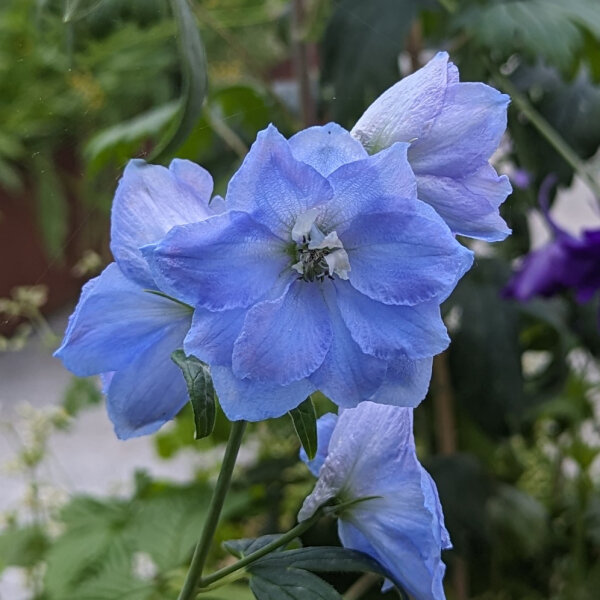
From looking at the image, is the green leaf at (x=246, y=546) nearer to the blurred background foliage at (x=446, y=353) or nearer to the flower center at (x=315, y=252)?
the flower center at (x=315, y=252)

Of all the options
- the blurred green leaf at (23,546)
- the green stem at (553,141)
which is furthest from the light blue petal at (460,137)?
the blurred green leaf at (23,546)

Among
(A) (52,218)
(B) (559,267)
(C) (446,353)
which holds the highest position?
(B) (559,267)

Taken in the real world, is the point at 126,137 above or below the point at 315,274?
below

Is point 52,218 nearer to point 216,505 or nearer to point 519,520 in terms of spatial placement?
point 519,520

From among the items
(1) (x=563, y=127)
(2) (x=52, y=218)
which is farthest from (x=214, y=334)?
(2) (x=52, y=218)

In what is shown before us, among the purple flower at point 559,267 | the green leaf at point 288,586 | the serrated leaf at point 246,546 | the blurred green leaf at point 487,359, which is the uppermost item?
the green leaf at point 288,586

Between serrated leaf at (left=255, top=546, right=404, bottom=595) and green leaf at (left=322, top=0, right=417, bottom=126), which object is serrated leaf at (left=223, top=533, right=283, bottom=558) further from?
green leaf at (left=322, top=0, right=417, bottom=126)

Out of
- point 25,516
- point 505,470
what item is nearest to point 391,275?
point 505,470
